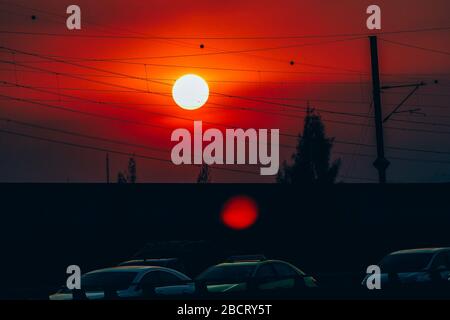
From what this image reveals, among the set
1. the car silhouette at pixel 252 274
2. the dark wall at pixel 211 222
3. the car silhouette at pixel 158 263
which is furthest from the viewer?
the dark wall at pixel 211 222

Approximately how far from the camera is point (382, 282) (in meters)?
22.0

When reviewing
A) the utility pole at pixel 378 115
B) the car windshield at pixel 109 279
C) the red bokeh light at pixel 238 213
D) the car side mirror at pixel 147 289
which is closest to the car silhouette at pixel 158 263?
the car windshield at pixel 109 279

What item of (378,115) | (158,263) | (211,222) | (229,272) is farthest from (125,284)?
(211,222)

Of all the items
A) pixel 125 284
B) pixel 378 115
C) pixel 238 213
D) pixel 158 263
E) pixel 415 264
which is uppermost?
pixel 378 115

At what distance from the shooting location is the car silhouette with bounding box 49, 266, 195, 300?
1738 cm

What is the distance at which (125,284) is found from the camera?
18.7 metres

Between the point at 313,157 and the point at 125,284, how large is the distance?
84.5 metres

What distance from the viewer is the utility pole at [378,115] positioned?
3962cm

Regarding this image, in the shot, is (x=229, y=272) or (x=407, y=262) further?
(x=407, y=262)

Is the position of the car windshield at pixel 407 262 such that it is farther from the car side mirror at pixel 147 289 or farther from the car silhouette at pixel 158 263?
the car side mirror at pixel 147 289

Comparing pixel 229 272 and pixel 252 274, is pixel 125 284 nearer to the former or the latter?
pixel 229 272

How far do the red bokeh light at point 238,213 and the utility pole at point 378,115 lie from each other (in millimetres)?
9384

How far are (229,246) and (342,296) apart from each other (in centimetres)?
3029
